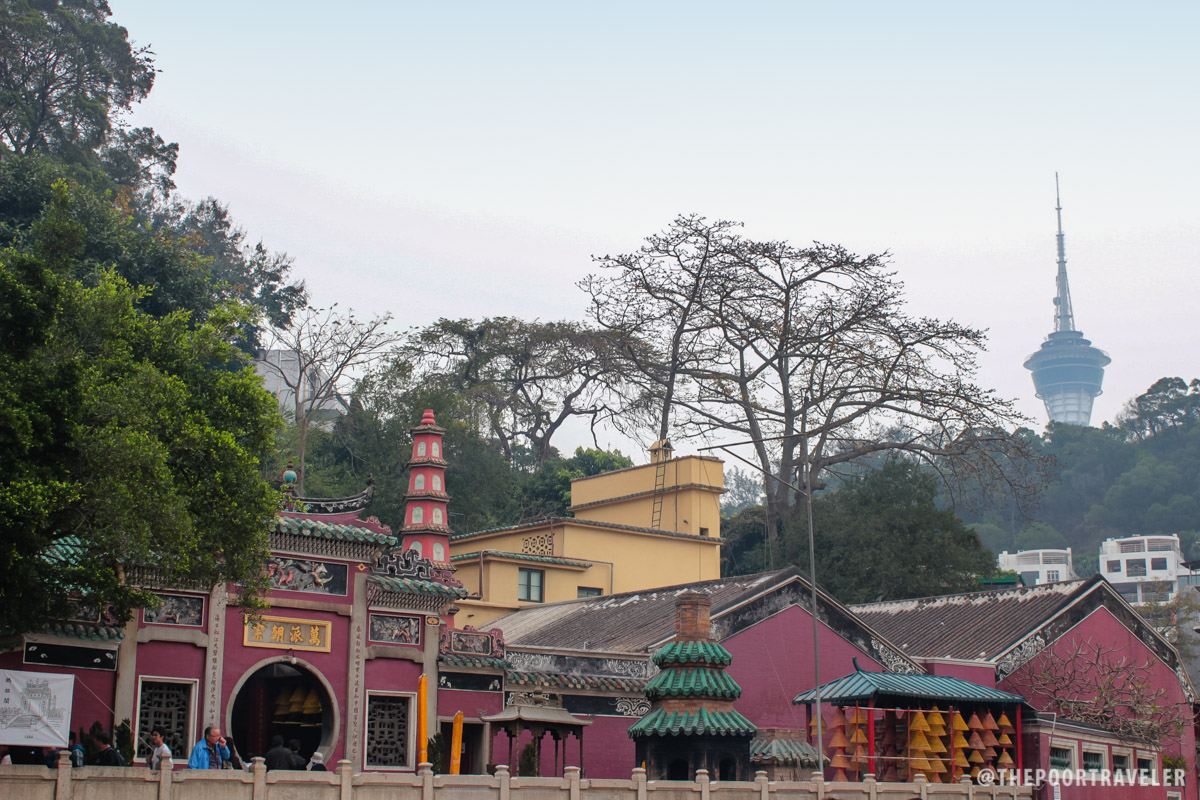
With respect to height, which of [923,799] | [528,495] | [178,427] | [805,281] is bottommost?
[923,799]

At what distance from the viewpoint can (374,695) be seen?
78.4ft

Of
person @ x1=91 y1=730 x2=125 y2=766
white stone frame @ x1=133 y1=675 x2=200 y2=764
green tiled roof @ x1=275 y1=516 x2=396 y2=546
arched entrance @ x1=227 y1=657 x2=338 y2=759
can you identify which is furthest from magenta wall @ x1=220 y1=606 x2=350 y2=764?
person @ x1=91 y1=730 x2=125 y2=766

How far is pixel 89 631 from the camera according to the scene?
805 inches

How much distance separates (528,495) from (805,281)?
51.0 ft

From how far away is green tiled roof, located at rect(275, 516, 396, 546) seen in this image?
75.8 ft

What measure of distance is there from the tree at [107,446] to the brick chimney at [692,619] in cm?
837

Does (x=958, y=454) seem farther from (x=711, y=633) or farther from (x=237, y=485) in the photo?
(x=237, y=485)

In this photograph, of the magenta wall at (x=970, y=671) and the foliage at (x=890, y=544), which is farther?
the foliage at (x=890, y=544)

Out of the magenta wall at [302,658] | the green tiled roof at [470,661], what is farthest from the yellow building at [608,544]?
the magenta wall at [302,658]

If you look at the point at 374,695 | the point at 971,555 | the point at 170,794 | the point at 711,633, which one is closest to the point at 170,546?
the point at 170,794

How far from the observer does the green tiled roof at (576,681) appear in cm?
2573

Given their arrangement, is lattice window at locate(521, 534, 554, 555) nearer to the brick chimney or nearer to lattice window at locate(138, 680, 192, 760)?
the brick chimney

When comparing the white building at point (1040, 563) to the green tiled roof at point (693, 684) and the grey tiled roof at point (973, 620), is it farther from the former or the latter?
the green tiled roof at point (693, 684)

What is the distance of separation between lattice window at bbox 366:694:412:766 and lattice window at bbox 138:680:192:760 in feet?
11.3
